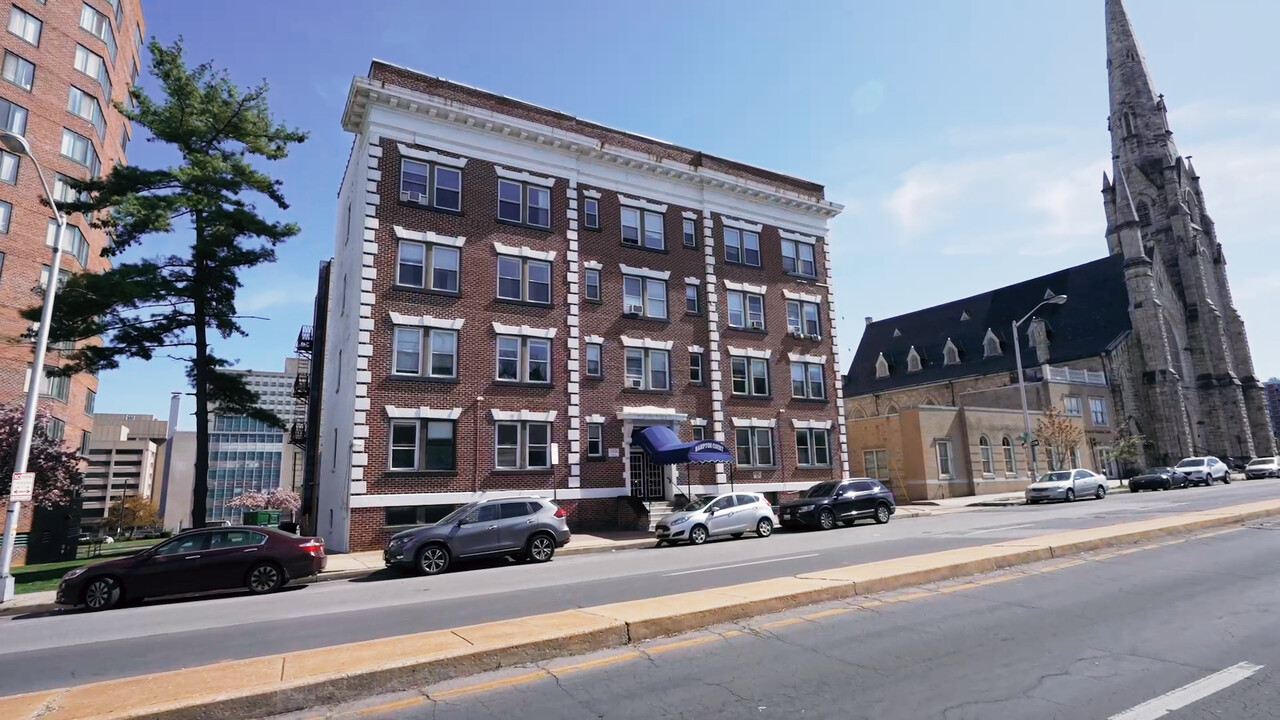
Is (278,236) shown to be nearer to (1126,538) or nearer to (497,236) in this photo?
(497,236)

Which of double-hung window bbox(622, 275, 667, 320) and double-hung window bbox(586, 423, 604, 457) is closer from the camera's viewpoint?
double-hung window bbox(586, 423, 604, 457)

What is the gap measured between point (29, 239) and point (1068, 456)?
6149 centimetres

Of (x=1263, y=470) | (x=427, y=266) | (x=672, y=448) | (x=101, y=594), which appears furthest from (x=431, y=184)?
(x=1263, y=470)

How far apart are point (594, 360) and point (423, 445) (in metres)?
7.26

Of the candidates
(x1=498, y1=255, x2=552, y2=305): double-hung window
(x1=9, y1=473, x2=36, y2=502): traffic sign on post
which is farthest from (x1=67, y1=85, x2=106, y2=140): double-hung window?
(x1=9, y1=473, x2=36, y2=502): traffic sign on post

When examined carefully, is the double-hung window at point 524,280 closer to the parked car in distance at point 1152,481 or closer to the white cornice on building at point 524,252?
the white cornice on building at point 524,252

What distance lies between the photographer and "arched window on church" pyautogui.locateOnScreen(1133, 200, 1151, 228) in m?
70.8

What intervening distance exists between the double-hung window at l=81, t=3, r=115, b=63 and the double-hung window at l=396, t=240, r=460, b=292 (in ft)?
116

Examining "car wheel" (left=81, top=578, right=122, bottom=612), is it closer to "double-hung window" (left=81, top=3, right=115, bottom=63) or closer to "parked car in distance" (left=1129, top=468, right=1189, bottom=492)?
"double-hung window" (left=81, top=3, right=115, bottom=63)

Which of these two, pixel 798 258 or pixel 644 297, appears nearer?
pixel 644 297

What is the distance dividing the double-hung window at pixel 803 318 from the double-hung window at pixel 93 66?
44.1m

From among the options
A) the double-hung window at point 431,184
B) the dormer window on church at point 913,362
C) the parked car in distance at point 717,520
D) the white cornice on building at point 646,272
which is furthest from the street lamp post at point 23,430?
the dormer window on church at point 913,362

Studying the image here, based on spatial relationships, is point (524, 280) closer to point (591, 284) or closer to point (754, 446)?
point (591, 284)

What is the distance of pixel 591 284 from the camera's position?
88.0ft
